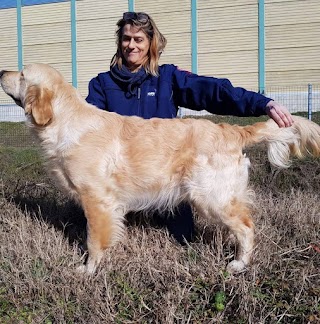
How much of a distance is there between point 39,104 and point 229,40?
17.0 m

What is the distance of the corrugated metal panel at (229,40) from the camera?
759 inches

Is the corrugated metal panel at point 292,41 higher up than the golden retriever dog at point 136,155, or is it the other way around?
the corrugated metal panel at point 292,41

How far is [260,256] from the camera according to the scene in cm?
350

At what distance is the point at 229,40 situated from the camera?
19.6 metres

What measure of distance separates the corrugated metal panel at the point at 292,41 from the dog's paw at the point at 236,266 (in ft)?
54.1

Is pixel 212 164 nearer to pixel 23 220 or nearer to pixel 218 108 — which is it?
pixel 218 108

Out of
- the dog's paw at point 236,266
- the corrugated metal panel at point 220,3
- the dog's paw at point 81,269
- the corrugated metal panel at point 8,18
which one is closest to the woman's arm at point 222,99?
the dog's paw at point 236,266

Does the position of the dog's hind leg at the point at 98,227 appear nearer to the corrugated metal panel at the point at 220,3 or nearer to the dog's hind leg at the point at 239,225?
the dog's hind leg at the point at 239,225

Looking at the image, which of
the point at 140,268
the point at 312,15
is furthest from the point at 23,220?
the point at 312,15

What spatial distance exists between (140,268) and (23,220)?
5.04ft

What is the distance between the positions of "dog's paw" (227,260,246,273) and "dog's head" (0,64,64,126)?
183 centimetres

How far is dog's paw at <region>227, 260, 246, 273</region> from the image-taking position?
329 centimetres

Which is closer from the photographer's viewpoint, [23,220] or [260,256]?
[260,256]

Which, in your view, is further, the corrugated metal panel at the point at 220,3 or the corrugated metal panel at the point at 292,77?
the corrugated metal panel at the point at 220,3
